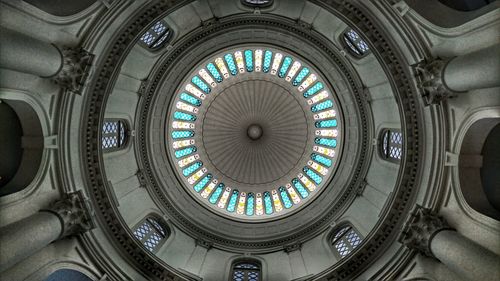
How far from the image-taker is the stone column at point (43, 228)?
11.8 metres

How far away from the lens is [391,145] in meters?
20.1

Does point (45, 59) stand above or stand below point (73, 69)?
below

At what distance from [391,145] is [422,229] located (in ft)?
20.9

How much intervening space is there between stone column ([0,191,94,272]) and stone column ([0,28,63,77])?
5.16 meters

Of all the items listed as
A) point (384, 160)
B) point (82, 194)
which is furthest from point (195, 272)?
point (384, 160)

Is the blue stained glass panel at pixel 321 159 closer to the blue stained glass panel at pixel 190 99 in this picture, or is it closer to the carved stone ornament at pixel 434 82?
the blue stained glass panel at pixel 190 99

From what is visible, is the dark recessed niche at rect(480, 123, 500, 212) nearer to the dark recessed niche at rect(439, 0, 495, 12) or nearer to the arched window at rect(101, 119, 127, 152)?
the dark recessed niche at rect(439, 0, 495, 12)

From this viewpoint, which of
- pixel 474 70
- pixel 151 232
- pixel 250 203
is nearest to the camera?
pixel 474 70

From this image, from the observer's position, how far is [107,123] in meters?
19.4

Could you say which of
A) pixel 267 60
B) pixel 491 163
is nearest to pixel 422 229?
A: pixel 491 163

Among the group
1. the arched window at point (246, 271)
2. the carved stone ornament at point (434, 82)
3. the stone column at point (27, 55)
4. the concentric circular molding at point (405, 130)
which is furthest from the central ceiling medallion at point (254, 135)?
the stone column at point (27, 55)

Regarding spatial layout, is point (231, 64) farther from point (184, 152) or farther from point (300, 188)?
point (300, 188)

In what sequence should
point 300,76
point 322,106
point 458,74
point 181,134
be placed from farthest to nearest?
point 181,134 < point 300,76 < point 322,106 < point 458,74

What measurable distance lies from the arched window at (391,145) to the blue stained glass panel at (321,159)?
7469 millimetres
